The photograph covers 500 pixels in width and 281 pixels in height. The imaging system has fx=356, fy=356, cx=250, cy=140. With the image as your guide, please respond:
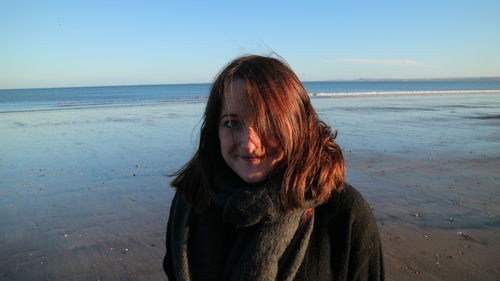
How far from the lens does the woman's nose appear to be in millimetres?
1428

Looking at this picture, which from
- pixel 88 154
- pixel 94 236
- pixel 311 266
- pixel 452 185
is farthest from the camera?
pixel 88 154

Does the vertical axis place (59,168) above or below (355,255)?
below

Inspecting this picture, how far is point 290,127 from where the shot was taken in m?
1.42

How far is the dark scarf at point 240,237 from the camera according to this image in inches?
53.4

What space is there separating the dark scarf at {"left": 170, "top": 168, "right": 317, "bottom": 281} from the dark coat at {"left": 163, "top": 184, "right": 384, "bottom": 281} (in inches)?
2.3

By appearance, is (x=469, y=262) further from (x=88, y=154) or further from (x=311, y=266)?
(x=88, y=154)

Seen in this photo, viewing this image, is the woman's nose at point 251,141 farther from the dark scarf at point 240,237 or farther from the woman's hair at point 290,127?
the dark scarf at point 240,237

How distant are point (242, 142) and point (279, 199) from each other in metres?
0.28

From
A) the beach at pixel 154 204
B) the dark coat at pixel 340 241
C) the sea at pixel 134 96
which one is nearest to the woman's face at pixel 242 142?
the dark coat at pixel 340 241

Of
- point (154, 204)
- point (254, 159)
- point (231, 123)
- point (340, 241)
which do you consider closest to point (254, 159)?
point (254, 159)

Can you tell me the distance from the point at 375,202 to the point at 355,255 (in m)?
4.62

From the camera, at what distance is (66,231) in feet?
16.3

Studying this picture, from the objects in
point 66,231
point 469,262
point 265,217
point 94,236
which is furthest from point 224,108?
point 66,231

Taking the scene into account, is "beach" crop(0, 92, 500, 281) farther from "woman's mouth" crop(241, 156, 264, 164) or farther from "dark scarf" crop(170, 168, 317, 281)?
"woman's mouth" crop(241, 156, 264, 164)
